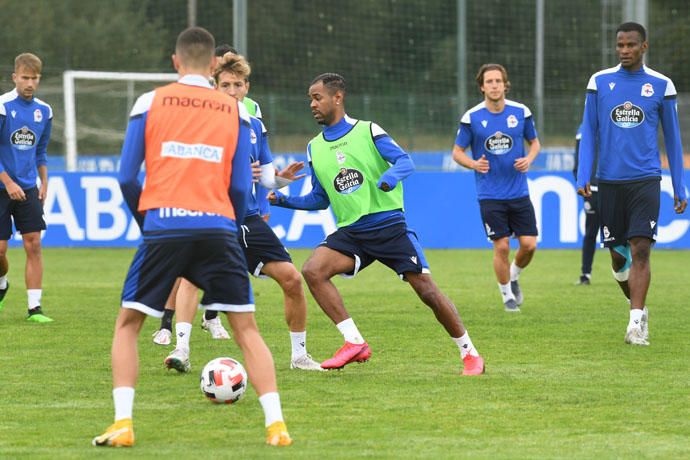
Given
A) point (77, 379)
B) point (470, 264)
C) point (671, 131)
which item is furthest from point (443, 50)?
point (77, 379)

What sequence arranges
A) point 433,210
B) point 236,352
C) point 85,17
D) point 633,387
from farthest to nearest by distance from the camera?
point 85,17 → point 433,210 → point 236,352 → point 633,387

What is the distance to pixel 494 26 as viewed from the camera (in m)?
34.1

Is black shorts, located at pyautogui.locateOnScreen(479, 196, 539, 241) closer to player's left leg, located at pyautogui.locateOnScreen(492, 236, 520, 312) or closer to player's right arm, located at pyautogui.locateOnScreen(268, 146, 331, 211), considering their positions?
player's left leg, located at pyautogui.locateOnScreen(492, 236, 520, 312)

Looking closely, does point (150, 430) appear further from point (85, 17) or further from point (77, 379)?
point (85, 17)

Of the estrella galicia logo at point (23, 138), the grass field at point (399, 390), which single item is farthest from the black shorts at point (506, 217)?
the estrella galicia logo at point (23, 138)

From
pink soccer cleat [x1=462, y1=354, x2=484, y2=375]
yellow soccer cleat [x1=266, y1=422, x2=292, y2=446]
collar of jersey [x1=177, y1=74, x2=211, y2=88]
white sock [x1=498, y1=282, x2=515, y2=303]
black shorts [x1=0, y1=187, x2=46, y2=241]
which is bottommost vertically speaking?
white sock [x1=498, y1=282, x2=515, y2=303]

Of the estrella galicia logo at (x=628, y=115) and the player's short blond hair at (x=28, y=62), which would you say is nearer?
the estrella galicia logo at (x=628, y=115)

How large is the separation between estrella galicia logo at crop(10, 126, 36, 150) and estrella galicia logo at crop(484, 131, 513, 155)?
4.42 meters

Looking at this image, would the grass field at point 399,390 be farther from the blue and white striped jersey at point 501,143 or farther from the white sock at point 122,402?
the blue and white striped jersey at point 501,143

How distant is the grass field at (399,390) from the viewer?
6062 millimetres

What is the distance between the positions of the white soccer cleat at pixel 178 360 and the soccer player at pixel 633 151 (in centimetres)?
338

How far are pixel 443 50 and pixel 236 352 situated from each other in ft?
75.3

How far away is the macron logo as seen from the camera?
5934mm

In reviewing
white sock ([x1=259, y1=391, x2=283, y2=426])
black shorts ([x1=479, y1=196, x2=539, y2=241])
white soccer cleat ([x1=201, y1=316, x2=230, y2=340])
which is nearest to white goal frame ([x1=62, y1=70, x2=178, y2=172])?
black shorts ([x1=479, y1=196, x2=539, y2=241])
